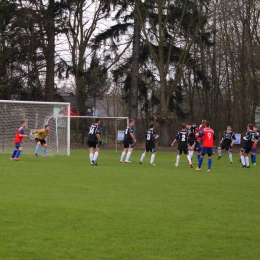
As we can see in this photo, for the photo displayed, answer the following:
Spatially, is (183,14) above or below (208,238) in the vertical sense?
above

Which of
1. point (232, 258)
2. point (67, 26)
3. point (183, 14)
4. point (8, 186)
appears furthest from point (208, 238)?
point (67, 26)

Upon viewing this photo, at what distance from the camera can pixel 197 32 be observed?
39562 mm

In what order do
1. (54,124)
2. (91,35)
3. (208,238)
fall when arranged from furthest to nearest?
(91,35)
(54,124)
(208,238)

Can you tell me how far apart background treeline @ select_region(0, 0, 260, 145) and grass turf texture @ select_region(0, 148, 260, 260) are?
2608 cm

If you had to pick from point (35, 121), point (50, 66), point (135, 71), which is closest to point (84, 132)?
point (50, 66)

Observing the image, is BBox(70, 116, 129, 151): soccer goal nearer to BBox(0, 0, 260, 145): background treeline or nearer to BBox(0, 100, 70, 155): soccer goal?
BBox(0, 0, 260, 145): background treeline

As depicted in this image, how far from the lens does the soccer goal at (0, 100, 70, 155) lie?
30402 mm

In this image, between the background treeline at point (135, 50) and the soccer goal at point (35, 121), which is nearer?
the soccer goal at point (35, 121)

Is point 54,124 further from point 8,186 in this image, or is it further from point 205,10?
point 8,186

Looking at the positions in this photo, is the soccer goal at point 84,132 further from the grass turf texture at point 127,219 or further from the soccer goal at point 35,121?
the grass turf texture at point 127,219

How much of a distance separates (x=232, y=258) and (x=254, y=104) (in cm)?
3592

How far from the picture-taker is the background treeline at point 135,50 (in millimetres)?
40125

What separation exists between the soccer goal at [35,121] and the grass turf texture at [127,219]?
49.9ft

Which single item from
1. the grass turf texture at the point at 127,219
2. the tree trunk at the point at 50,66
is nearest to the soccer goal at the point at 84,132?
the tree trunk at the point at 50,66
